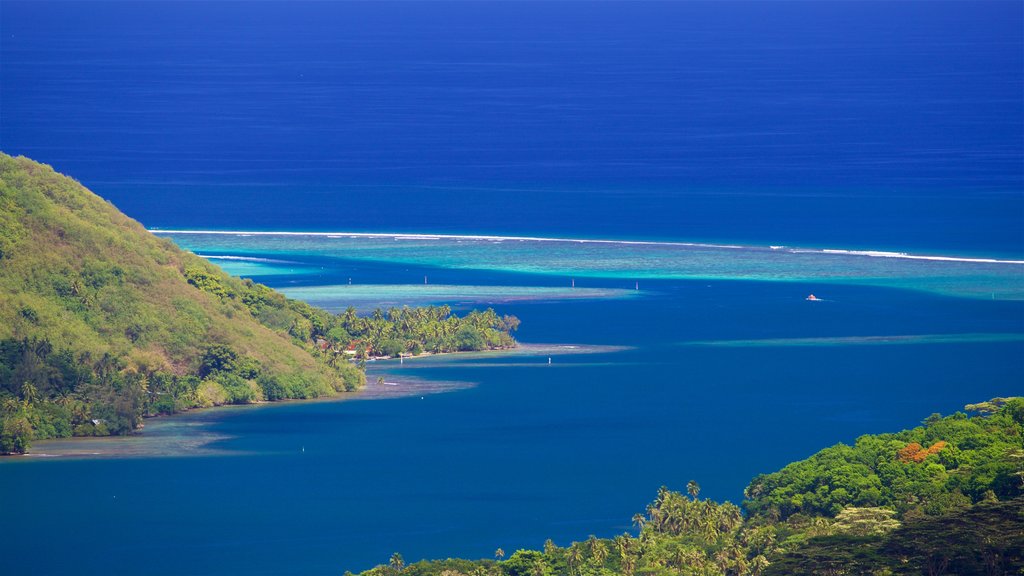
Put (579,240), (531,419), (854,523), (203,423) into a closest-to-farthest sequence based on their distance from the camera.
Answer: (854,523), (203,423), (531,419), (579,240)

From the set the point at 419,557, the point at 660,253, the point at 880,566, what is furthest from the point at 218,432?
the point at 660,253

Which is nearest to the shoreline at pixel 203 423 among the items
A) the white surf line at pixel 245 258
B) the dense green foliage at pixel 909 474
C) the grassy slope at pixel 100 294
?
the grassy slope at pixel 100 294

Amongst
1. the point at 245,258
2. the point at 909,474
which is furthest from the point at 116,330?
the point at 245,258

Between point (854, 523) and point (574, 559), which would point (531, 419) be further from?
point (854, 523)

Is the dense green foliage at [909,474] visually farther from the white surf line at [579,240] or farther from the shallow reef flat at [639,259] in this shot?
the white surf line at [579,240]

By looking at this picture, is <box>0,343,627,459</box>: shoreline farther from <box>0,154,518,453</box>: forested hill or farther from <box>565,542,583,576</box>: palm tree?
<box>565,542,583,576</box>: palm tree

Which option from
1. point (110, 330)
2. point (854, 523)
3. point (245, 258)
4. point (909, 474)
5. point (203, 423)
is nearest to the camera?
point (854, 523)
